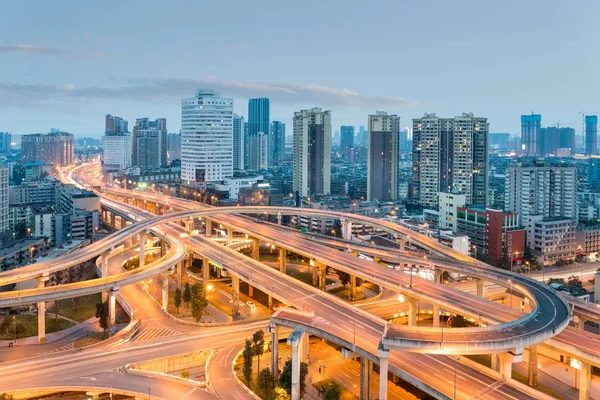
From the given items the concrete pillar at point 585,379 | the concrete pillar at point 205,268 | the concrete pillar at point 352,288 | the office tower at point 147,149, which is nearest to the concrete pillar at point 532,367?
the concrete pillar at point 585,379

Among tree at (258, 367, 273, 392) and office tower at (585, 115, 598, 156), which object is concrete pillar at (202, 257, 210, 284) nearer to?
tree at (258, 367, 273, 392)

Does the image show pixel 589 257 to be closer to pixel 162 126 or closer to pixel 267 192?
pixel 267 192

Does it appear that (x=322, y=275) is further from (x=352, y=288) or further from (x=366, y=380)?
(x=366, y=380)

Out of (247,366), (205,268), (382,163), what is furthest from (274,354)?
(382,163)

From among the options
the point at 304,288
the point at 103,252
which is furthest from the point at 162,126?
the point at 304,288

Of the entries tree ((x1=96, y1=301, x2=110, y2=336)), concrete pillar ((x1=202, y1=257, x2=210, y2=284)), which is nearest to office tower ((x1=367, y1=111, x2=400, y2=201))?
concrete pillar ((x1=202, y1=257, x2=210, y2=284))

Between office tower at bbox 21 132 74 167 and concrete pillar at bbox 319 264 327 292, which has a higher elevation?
office tower at bbox 21 132 74 167

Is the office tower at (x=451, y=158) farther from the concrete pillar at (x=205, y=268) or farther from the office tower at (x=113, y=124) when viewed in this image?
the office tower at (x=113, y=124)
